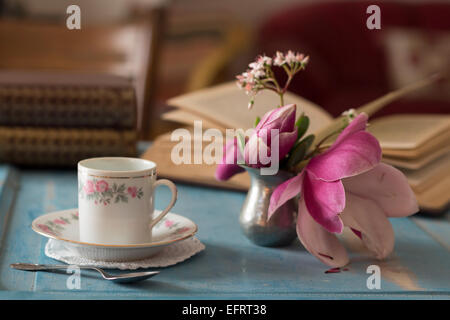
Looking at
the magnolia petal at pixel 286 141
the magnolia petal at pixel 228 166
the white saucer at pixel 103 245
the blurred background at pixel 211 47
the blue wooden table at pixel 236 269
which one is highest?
the blurred background at pixel 211 47

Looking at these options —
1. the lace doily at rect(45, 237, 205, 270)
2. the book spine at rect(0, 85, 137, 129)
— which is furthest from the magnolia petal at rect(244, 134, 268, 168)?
the book spine at rect(0, 85, 137, 129)

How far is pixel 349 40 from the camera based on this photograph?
2.64 metres

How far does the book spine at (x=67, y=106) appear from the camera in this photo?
3.28 ft

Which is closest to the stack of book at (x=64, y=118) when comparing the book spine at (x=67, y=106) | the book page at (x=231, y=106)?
the book spine at (x=67, y=106)

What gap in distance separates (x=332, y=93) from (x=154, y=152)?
1630mm

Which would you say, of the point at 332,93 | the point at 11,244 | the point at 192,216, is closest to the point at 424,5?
the point at 332,93

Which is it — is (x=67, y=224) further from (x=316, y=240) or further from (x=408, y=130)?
(x=408, y=130)

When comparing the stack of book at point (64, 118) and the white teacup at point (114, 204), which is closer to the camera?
the white teacup at point (114, 204)

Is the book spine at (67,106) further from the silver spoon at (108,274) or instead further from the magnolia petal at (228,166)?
the silver spoon at (108,274)

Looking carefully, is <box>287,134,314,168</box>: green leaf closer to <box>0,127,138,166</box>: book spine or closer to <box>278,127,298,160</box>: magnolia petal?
<box>278,127,298,160</box>: magnolia petal

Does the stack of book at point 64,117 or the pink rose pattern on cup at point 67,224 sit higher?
the stack of book at point 64,117

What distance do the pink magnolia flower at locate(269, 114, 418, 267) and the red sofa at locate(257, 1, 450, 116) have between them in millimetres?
1868

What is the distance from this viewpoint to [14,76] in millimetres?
1029
